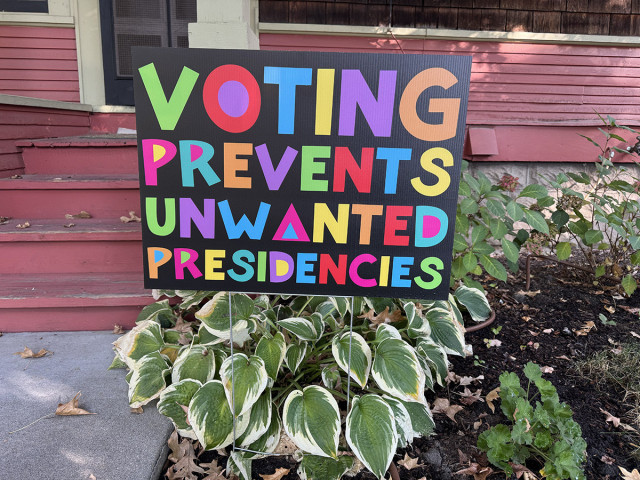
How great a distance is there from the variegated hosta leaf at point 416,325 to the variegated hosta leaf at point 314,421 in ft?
1.74

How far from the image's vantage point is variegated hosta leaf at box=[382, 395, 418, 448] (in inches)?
63.1

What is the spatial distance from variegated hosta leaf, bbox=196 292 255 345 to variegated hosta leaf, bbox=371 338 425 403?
503 millimetres

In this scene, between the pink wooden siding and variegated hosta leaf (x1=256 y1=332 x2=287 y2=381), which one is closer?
variegated hosta leaf (x1=256 y1=332 x2=287 y2=381)

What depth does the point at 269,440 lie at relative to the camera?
160cm

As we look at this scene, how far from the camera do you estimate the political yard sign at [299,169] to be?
4.41 ft

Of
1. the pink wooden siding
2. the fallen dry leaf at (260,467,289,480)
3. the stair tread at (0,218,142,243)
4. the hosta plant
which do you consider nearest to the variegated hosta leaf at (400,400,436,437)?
the hosta plant

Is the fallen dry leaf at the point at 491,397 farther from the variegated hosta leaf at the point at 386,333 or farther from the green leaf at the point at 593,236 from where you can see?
the green leaf at the point at 593,236

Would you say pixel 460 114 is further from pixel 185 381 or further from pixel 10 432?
pixel 10 432

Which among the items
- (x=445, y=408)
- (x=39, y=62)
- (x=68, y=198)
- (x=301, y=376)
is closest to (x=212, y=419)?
(x=301, y=376)

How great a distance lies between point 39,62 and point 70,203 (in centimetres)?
232

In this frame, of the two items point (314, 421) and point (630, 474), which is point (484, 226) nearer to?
point (630, 474)

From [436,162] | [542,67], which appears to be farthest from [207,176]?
[542,67]

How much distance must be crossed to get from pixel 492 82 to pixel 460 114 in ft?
11.8

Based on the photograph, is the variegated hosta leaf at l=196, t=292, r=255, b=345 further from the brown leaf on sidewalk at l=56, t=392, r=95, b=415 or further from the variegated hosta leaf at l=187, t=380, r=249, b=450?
the brown leaf on sidewalk at l=56, t=392, r=95, b=415
